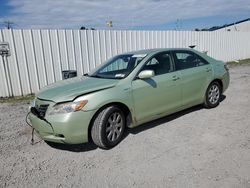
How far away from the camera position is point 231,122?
445 centimetres

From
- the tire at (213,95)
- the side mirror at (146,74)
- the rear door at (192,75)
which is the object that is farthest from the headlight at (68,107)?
the tire at (213,95)

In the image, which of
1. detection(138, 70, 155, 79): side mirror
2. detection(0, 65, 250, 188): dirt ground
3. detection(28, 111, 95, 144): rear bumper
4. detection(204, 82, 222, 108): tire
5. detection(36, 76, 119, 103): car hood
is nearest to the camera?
detection(0, 65, 250, 188): dirt ground

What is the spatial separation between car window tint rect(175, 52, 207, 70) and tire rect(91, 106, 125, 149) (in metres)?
1.78

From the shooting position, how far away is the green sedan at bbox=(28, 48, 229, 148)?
3287 millimetres

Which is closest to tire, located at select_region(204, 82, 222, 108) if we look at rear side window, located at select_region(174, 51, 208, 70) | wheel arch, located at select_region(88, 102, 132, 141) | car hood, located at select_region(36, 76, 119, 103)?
rear side window, located at select_region(174, 51, 208, 70)

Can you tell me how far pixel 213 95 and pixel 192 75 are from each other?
1.04 m

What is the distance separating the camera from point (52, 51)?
795 cm

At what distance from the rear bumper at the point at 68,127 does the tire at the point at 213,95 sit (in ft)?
10.1

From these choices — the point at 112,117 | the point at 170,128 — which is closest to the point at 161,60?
the point at 170,128

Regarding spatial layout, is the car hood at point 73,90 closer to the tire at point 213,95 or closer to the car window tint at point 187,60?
the car window tint at point 187,60

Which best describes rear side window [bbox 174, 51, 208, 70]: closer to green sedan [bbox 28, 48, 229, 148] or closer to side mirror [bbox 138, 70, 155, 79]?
green sedan [bbox 28, 48, 229, 148]

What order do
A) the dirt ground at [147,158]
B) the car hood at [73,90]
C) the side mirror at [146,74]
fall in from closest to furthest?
the dirt ground at [147,158]
the car hood at [73,90]
the side mirror at [146,74]

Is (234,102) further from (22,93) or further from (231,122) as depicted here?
(22,93)

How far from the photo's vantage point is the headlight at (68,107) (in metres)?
3.24
